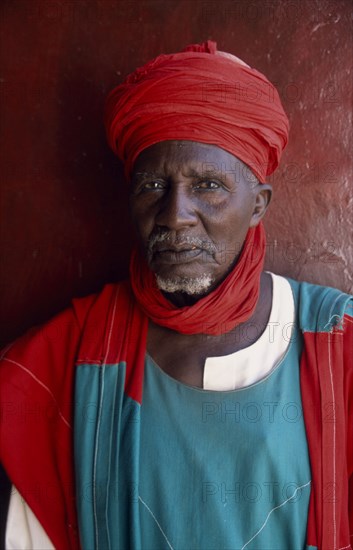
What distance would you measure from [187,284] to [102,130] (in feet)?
2.36

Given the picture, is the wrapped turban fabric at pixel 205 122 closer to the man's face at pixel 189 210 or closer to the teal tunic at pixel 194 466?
the man's face at pixel 189 210

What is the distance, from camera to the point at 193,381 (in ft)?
4.58

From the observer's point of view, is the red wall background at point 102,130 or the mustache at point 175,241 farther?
the red wall background at point 102,130

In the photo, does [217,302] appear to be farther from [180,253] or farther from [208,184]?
[208,184]

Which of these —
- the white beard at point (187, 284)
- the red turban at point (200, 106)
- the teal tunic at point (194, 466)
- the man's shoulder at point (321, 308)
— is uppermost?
the red turban at point (200, 106)

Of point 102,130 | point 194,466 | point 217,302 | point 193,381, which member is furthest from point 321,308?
point 102,130

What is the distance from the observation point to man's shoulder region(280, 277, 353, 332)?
4.50 feet

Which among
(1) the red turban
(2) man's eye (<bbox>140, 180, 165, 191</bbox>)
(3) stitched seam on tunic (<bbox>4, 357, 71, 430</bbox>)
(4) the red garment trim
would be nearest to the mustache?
(2) man's eye (<bbox>140, 180, 165, 191</bbox>)

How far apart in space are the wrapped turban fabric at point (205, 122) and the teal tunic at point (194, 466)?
177 mm

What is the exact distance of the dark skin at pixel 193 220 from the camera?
4.40ft

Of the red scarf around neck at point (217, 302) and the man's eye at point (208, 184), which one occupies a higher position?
the man's eye at point (208, 184)

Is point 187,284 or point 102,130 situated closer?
point 187,284

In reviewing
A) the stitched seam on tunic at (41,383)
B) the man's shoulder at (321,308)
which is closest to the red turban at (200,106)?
the man's shoulder at (321,308)

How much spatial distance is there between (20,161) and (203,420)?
1031 mm
